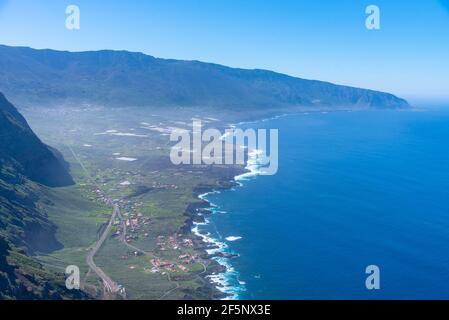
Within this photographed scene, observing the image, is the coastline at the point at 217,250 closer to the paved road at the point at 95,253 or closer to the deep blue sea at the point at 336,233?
the deep blue sea at the point at 336,233

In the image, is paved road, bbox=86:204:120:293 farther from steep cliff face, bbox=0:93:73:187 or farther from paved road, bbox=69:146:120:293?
steep cliff face, bbox=0:93:73:187

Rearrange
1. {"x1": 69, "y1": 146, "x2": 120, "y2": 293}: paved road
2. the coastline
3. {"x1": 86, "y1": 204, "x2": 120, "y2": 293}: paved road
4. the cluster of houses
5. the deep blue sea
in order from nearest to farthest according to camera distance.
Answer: {"x1": 86, "y1": 204, "x2": 120, "y2": 293}: paved road < {"x1": 69, "y1": 146, "x2": 120, "y2": 293}: paved road < the coastline < the deep blue sea < the cluster of houses

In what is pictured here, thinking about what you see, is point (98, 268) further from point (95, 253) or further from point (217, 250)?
point (217, 250)

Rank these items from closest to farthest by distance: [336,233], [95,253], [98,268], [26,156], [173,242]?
1. [98,268]
2. [95,253]
3. [173,242]
4. [336,233]
5. [26,156]

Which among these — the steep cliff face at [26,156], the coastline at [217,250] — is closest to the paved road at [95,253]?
the coastline at [217,250]

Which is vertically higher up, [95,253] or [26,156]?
[26,156]

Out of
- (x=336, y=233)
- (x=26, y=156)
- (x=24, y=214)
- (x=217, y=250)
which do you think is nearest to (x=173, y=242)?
(x=217, y=250)

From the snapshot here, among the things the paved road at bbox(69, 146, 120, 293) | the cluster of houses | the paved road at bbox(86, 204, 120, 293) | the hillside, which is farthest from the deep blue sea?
the hillside

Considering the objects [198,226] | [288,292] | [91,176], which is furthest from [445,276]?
[91,176]

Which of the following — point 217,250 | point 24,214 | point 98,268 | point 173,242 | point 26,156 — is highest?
point 26,156

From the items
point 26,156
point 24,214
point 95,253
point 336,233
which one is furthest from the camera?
point 26,156
